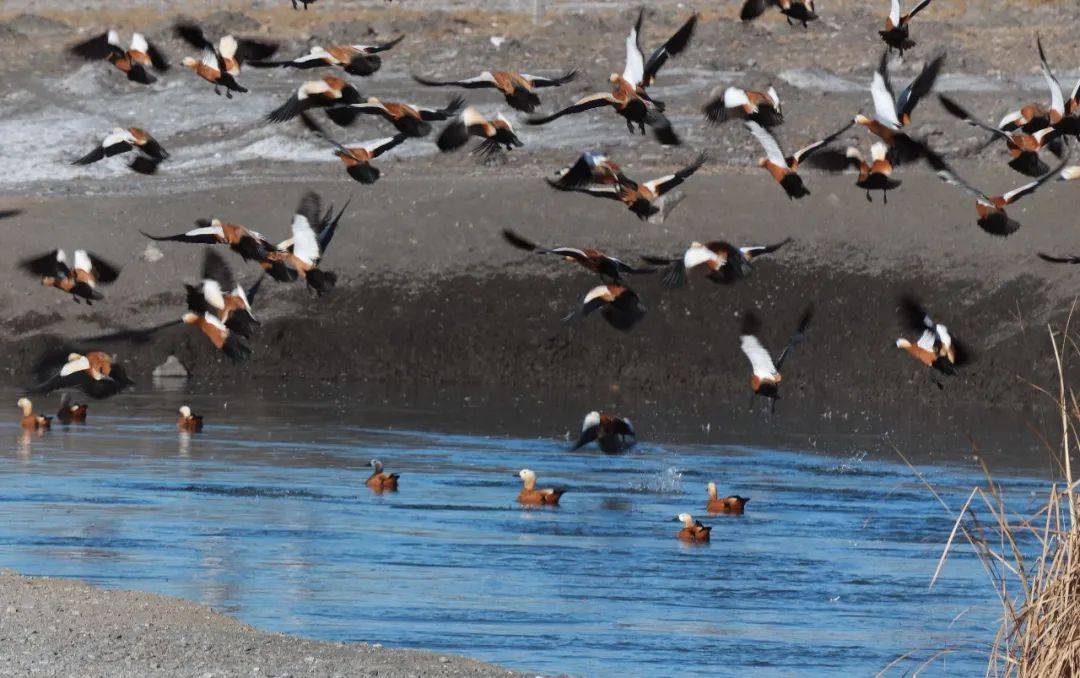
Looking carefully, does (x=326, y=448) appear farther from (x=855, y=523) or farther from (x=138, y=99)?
(x=138, y=99)

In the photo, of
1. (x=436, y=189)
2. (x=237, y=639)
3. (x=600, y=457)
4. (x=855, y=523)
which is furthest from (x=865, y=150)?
(x=237, y=639)

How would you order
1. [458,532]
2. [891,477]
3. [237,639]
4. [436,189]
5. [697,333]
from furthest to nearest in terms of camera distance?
[436,189], [697,333], [891,477], [458,532], [237,639]

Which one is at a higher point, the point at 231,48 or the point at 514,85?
the point at 514,85

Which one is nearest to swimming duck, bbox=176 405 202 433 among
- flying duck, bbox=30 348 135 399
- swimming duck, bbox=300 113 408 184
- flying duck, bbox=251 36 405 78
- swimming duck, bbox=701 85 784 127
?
flying duck, bbox=30 348 135 399

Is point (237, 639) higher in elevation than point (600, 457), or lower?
higher

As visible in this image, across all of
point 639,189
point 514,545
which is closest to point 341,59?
point 639,189

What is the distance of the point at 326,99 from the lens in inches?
805

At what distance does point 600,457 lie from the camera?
80.4 ft

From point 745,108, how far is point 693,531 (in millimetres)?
4655

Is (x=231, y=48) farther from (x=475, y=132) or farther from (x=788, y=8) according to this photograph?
(x=788, y=8)

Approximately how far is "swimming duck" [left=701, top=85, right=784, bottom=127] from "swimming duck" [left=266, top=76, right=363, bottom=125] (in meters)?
3.49

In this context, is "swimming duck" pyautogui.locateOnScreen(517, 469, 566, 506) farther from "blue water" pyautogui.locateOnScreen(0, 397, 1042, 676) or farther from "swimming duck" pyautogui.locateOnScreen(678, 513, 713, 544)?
"swimming duck" pyautogui.locateOnScreen(678, 513, 713, 544)

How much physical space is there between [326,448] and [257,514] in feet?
16.6

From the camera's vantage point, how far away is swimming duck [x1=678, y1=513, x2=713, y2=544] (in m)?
18.1
